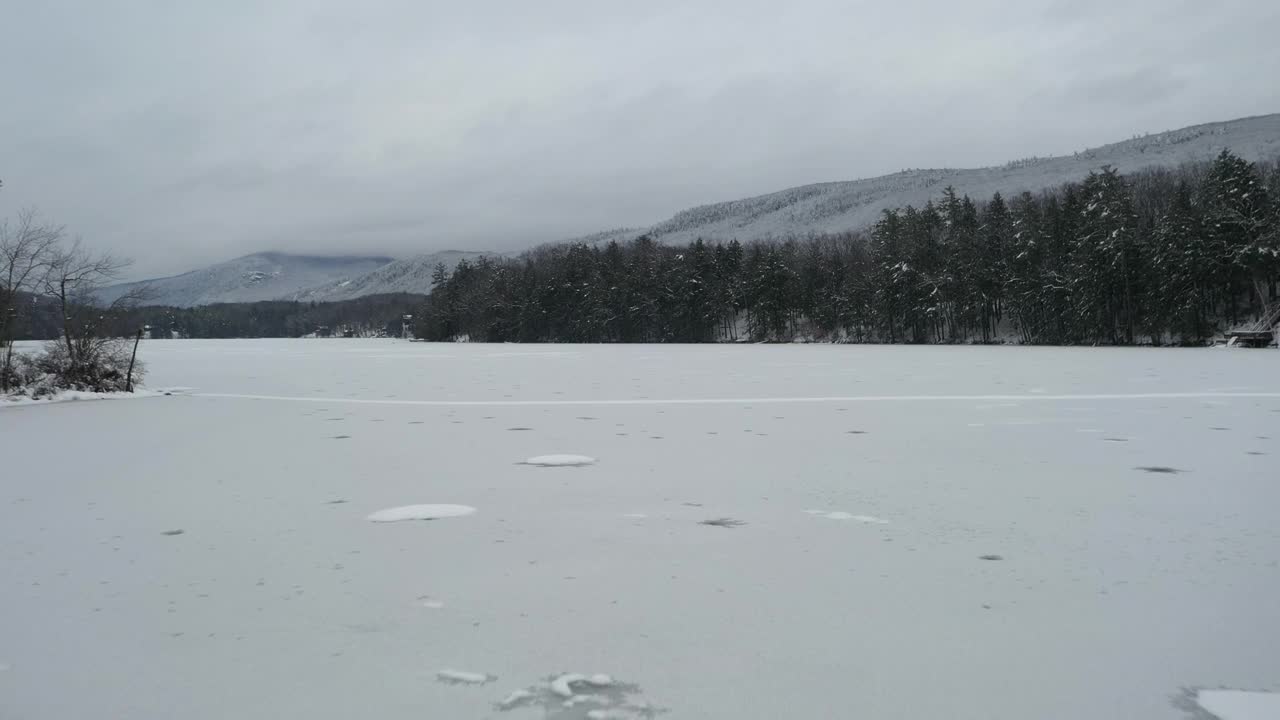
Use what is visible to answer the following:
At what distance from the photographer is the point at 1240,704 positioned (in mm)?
1873

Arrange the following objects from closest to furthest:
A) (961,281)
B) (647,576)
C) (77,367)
A: (647,576) → (77,367) → (961,281)

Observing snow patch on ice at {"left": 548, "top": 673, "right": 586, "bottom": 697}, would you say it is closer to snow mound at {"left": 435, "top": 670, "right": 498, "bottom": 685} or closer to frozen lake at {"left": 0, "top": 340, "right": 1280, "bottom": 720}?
frozen lake at {"left": 0, "top": 340, "right": 1280, "bottom": 720}

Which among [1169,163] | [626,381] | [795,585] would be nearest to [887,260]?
[626,381]

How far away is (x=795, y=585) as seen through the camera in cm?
276

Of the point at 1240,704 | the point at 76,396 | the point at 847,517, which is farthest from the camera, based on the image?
the point at 76,396

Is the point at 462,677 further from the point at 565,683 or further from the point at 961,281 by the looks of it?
the point at 961,281

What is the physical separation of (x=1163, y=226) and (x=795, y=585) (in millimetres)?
44528

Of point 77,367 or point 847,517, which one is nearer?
point 847,517

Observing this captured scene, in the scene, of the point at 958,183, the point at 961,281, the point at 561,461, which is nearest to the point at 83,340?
the point at 561,461

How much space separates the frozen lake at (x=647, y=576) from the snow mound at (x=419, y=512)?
23 mm

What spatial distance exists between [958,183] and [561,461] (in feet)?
583

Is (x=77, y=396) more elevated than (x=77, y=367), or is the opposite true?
(x=77, y=367)

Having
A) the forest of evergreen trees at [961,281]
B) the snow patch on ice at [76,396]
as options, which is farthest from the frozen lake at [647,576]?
the forest of evergreen trees at [961,281]

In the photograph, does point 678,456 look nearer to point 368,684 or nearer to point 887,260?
point 368,684
